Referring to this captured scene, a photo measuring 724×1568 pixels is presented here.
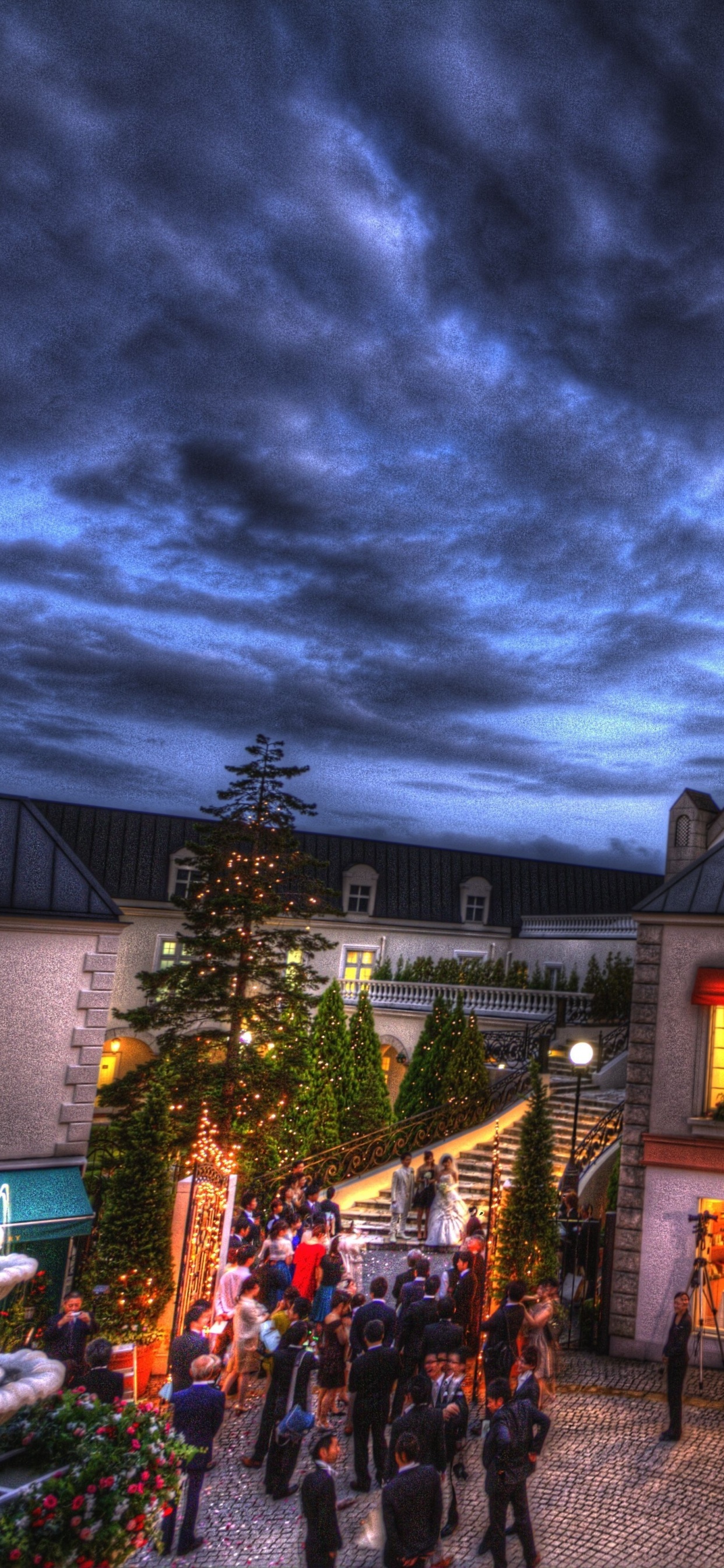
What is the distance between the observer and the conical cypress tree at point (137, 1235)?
40.7ft

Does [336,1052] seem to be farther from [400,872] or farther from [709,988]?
[400,872]

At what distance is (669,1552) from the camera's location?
333 inches

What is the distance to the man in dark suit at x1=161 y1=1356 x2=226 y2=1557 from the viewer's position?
8.41 metres

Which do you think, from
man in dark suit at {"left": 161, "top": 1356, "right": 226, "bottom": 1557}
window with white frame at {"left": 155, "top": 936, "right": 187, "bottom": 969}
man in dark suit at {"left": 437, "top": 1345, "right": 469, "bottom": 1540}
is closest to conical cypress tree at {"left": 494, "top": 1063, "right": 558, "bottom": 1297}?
man in dark suit at {"left": 437, "top": 1345, "right": 469, "bottom": 1540}

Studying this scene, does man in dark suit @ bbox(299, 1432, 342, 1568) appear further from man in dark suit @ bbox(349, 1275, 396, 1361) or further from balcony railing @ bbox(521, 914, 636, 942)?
balcony railing @ bbox(521, 914, 636, 942)

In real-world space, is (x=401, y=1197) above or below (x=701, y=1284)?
below

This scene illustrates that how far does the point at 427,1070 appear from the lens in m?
24.8

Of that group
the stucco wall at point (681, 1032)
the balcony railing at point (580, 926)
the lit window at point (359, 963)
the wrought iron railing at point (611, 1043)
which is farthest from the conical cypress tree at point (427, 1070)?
the lit window at point (359, 963)

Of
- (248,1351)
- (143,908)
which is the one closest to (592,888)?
(143,908)

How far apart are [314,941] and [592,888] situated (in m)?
24.0

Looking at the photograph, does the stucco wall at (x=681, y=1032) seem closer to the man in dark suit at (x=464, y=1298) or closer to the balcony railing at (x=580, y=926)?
the man in dark suit at (x=464, y=1298)

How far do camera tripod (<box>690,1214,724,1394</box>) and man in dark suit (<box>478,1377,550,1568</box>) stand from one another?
5.46 m

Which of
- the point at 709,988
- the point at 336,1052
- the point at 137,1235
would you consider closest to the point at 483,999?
the point at 336,1052

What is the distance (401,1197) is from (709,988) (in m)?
8.51
